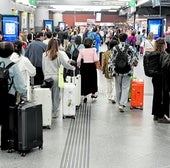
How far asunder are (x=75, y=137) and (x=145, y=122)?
5.60 feet

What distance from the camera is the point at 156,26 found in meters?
15.5

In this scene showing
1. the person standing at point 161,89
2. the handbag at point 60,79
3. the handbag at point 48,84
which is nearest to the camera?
the handbag at point 48,84

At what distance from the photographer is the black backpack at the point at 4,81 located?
5.39m

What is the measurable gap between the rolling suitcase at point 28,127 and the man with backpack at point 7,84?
19 centimetres

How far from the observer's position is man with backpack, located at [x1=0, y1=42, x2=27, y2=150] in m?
5.43

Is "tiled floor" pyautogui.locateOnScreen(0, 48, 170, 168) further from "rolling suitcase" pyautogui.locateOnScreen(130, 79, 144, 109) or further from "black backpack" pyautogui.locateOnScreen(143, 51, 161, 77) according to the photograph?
"black backpack" pyautogui.locateOnScreen(143, 51, 161, 77)

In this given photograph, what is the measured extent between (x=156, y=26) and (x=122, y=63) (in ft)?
25.5

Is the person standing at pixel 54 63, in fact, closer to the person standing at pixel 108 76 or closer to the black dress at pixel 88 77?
the black dress at pixel 88 77

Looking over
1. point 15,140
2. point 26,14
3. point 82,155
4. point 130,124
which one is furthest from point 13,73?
point 26,14

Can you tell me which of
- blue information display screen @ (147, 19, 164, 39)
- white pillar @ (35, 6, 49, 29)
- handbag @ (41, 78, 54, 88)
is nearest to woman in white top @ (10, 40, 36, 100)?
handbag @ (41, 78, 54, 88)

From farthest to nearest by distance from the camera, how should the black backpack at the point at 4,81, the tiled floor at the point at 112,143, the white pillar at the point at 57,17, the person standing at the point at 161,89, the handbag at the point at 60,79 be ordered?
1. the white pillar at the point at 57,17
2. the person standing at the point at 161,89
3. the handbag at the point at 60,79
4. the black backpack at the point at 4,81
5. the tiled floor at the point at 112,143

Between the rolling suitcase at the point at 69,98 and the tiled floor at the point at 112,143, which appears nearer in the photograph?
the tiled floor at the point at 112,143

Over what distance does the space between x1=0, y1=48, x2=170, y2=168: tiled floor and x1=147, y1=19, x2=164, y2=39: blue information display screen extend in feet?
23.8

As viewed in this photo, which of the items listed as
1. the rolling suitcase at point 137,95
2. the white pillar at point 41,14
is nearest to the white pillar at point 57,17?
the white pillar at point 41,14
